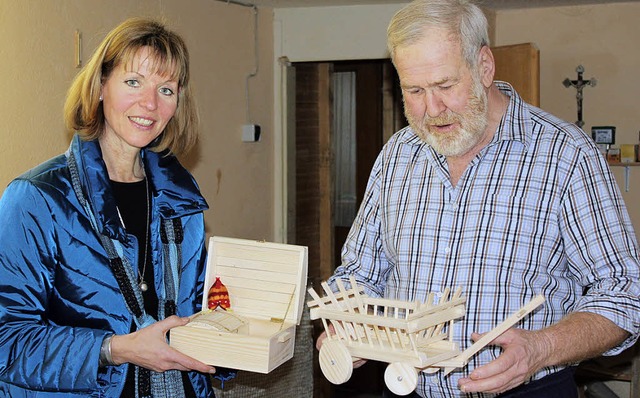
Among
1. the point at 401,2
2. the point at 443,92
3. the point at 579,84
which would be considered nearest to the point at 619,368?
the point at 579,84

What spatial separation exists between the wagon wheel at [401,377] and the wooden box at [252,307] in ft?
1.04

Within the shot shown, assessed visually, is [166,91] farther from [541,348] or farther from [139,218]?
[541,348]

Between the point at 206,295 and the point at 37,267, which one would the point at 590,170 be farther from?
the point at 37,267

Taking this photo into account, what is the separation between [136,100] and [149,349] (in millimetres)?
567

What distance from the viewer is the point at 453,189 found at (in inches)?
77.4

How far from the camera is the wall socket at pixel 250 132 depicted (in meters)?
4.92

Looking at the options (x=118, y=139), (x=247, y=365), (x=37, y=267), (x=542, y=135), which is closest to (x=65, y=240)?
(x=37, y=267)

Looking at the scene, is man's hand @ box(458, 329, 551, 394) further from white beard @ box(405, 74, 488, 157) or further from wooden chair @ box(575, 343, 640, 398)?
wooden chair @ box(575, 343, 640, 398)

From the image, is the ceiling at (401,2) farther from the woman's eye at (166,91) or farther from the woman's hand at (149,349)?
the woman's hand at (149,349)

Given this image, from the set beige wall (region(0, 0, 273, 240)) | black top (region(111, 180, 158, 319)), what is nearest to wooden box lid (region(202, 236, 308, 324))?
black top (region(111, 180, 158, 319))

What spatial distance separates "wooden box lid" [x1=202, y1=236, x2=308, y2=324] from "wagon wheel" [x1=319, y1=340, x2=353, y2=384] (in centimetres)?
27

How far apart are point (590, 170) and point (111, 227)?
1060 millimetres

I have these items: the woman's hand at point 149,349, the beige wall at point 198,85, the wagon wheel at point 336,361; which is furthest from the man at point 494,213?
the beige wall at point 198,85

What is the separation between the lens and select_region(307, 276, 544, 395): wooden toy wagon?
1643mm
